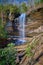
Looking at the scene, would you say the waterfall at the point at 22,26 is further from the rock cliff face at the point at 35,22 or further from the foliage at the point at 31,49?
the foliage at the point at 31,49

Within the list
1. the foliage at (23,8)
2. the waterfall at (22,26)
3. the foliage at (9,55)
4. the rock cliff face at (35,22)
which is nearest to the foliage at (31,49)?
the foliage at (9,55)

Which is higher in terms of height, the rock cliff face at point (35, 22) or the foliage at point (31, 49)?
the rock cliff face at point (35, 22)

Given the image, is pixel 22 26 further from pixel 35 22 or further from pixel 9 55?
pixel 9 55

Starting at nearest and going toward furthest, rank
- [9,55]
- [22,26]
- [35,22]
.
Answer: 1. [9,55]
2. [35,22]
3. [22,26]

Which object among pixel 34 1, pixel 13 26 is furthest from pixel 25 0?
pixel 13 26

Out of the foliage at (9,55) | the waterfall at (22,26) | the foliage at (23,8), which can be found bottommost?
the foliage at (9,55)

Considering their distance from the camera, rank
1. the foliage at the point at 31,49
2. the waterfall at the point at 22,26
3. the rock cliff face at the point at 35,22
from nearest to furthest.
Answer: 1. the foliage at the point at 31,49
2. the rock cliff face at the point at 35,22
3. the waterfall at the point at 22,26

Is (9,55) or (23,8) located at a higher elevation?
(23,8)

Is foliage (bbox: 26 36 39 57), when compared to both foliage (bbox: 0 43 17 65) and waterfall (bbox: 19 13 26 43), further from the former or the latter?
waterfall (bbox: 19 13 26 43)

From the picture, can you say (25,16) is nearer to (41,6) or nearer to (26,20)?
(26,20)

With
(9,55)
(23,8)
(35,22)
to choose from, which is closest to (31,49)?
(9,55)

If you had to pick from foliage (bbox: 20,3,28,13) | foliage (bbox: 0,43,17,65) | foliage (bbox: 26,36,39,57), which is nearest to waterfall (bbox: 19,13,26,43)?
foliage (bbox: 20,3,28,13)

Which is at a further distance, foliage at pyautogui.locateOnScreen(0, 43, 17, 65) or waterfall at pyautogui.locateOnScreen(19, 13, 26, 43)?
waterfall at pyautogui.locateOnScreen(19, 13, 26, 43)

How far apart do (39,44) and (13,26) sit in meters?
1.16
